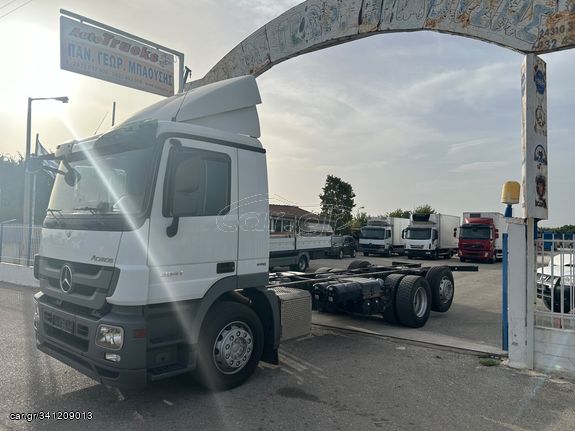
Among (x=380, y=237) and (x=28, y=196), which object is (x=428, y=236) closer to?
(x=380, y=237)

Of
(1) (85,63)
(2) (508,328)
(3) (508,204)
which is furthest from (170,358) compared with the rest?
(1) (85,63)

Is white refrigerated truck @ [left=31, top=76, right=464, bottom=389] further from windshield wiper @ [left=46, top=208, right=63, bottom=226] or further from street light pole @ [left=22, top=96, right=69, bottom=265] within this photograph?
street light pole @ [left=22, top=96, right=69, bottom=265]

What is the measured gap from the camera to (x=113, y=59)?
368 inches

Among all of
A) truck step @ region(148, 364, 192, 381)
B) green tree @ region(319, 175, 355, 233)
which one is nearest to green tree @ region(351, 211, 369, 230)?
green tree @ region(319, 175, 355, 233)

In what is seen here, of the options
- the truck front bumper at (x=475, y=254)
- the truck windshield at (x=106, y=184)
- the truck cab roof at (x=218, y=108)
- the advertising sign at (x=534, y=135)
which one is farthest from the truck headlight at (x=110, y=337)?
the truck front bumper at (x=475, y=254)

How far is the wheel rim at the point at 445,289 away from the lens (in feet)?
Result: 32.3

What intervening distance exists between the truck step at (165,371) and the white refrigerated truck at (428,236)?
1099 inches

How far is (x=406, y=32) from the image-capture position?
24.1 ft

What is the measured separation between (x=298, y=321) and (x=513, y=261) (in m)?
3.15

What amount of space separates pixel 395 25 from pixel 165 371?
250 inches

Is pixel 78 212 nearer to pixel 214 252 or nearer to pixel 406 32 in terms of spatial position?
pixel 214 252

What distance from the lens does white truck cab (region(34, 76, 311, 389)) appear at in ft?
13.9

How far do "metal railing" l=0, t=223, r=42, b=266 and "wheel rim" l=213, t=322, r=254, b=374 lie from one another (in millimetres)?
10565

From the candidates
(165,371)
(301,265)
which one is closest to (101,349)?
(165,371)
